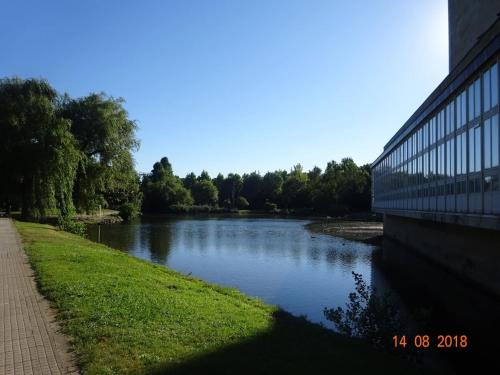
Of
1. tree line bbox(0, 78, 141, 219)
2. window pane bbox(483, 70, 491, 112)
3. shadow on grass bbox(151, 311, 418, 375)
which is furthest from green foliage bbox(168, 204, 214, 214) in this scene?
shadow on grass bbox(151, 311, 418, 375)

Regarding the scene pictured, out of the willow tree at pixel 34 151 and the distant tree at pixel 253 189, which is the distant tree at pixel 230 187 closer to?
the distant tree at pixel 253 189

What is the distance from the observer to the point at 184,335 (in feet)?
25.0

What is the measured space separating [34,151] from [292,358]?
29179mm

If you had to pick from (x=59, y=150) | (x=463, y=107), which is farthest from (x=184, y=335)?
(x=59, y=150)

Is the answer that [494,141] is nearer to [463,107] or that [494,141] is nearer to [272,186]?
[463,107]

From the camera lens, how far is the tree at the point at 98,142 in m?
38.9

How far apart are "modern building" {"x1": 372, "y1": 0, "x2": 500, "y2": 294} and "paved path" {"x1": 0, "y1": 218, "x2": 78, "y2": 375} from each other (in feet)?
37.9

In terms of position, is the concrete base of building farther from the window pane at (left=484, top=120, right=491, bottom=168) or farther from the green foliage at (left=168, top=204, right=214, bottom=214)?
the green foliage at (left=168, top=204, right=214, bottom=214)

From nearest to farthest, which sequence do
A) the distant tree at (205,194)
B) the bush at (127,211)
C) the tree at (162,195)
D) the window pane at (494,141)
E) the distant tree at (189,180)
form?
1. the window pane at (494,141)
2. the bush at (127,211)
3. the tree at (162,195)
4. the distant tree at (205,194)
5. the distant tree at (189,180)

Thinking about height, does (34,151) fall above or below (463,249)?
above

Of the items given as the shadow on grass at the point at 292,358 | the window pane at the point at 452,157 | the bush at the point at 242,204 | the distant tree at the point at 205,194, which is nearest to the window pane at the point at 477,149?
the window pane at the point at 452,157

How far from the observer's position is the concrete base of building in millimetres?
16609

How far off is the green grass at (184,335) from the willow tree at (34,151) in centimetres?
2089
